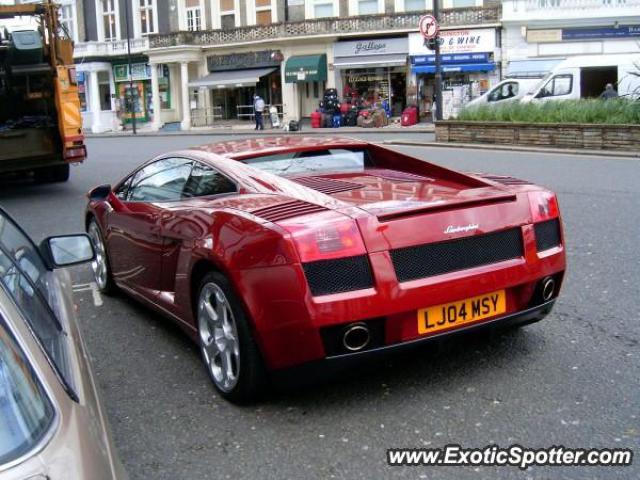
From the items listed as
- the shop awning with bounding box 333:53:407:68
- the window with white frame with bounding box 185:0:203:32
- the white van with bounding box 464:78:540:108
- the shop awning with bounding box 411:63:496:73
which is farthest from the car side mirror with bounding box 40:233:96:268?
the window with white frame with bounding box 185:0:203:32

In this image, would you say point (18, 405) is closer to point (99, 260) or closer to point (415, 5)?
point (99, 260)

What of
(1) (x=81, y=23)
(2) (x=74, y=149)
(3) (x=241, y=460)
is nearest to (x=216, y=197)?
(3) (x=241, y=460)

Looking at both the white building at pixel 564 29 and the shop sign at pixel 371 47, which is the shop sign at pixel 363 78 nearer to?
the shop sign at pixel 371 47

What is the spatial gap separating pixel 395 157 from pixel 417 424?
7.31 feet

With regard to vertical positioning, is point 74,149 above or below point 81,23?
below

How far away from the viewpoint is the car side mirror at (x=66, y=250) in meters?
3.24

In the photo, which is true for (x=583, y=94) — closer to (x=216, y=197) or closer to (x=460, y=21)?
(x=460, y=21)

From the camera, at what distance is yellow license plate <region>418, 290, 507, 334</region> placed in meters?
3.79

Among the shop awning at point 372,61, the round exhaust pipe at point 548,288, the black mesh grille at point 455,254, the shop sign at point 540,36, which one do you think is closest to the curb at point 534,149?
the round exhaust pipe at point 548,288

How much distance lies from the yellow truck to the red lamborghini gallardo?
350 inches

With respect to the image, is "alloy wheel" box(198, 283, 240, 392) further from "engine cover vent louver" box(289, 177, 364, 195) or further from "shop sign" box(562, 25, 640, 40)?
"shop sign" box(562, 25, 640, 40)

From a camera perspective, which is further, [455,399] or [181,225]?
[181,225]

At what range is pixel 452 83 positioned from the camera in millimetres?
38000

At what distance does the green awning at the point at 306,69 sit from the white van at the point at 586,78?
1679 centimetres
